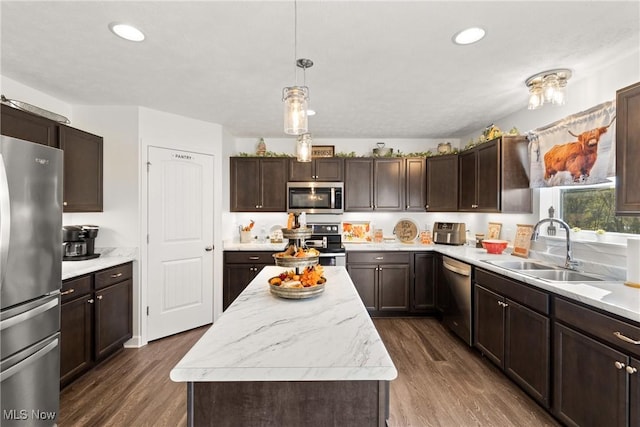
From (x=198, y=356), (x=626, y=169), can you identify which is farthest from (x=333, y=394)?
(x=626, y=169)

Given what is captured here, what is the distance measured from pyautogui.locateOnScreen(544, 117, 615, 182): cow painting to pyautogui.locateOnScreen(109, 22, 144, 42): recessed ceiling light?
3306 millimetres

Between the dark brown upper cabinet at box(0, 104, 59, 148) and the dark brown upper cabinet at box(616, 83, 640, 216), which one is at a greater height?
the dark brown upper cabinet at box(0, 104, 59, 148)

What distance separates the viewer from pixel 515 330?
2.30 metres

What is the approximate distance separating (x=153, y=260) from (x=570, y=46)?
13.3ft

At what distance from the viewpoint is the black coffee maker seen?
2693 millimetres

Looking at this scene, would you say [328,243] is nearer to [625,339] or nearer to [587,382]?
[587,382]

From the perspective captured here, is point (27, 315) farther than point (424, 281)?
No

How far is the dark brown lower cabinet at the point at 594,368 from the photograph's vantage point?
1.45 m

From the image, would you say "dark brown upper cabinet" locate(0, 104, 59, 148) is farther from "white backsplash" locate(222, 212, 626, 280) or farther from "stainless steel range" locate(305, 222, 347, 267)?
"stainless steel range" locate(305, 222, 347, 267)

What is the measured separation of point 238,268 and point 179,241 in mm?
805

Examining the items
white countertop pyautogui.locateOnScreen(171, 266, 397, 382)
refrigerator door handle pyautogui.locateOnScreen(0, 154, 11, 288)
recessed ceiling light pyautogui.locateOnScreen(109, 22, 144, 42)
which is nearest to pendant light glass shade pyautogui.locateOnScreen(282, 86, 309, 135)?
white countertop pyautogui.locateOnScreen(171, 266, 397, 382)

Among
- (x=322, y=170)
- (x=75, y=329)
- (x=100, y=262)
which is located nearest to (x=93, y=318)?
(x=75, y=329)

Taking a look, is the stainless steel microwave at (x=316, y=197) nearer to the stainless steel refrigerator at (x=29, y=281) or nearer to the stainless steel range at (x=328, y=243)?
the stainless steel range at (x=328, y=243)

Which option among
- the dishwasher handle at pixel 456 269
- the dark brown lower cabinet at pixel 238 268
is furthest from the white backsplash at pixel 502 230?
the dishwasher handle at pixel 456 269
